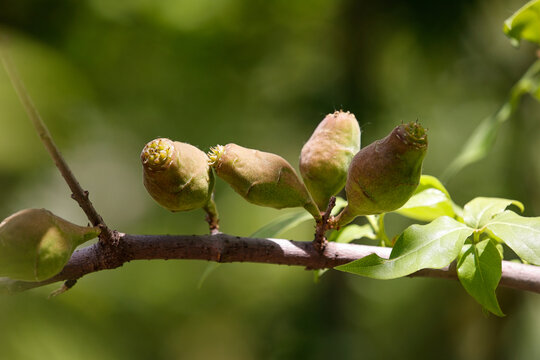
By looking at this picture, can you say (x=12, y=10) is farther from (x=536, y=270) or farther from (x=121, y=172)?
(x=536, y=270)

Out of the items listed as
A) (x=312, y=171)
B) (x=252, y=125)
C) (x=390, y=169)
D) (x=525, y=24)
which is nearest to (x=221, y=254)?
(x=312, y=171)

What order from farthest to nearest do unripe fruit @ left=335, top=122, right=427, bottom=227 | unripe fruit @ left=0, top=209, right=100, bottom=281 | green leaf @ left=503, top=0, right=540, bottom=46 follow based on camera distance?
green leaf @ left=503, top=0, right=540, bottom=46 → unripe fruit @ left=335, top=122, right=427, bottom=227 → unripe fruit @ left=0, top=209, right=100, bottom=281

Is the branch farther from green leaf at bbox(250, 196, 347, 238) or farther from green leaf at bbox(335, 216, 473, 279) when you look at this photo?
green leaf at bbox(250, 196, 347, 238)

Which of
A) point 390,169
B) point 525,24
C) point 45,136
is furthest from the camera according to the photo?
point 525,24

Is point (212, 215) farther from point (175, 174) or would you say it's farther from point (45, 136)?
point (45, 136)

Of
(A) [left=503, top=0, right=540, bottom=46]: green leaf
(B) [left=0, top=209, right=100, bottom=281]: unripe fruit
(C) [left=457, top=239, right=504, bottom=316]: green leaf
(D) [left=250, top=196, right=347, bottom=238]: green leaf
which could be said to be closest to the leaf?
(D) [left=250, top=196, right=347, bottom=238]: green leaf

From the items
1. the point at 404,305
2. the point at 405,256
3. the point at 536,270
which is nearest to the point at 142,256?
the point at 405,256
